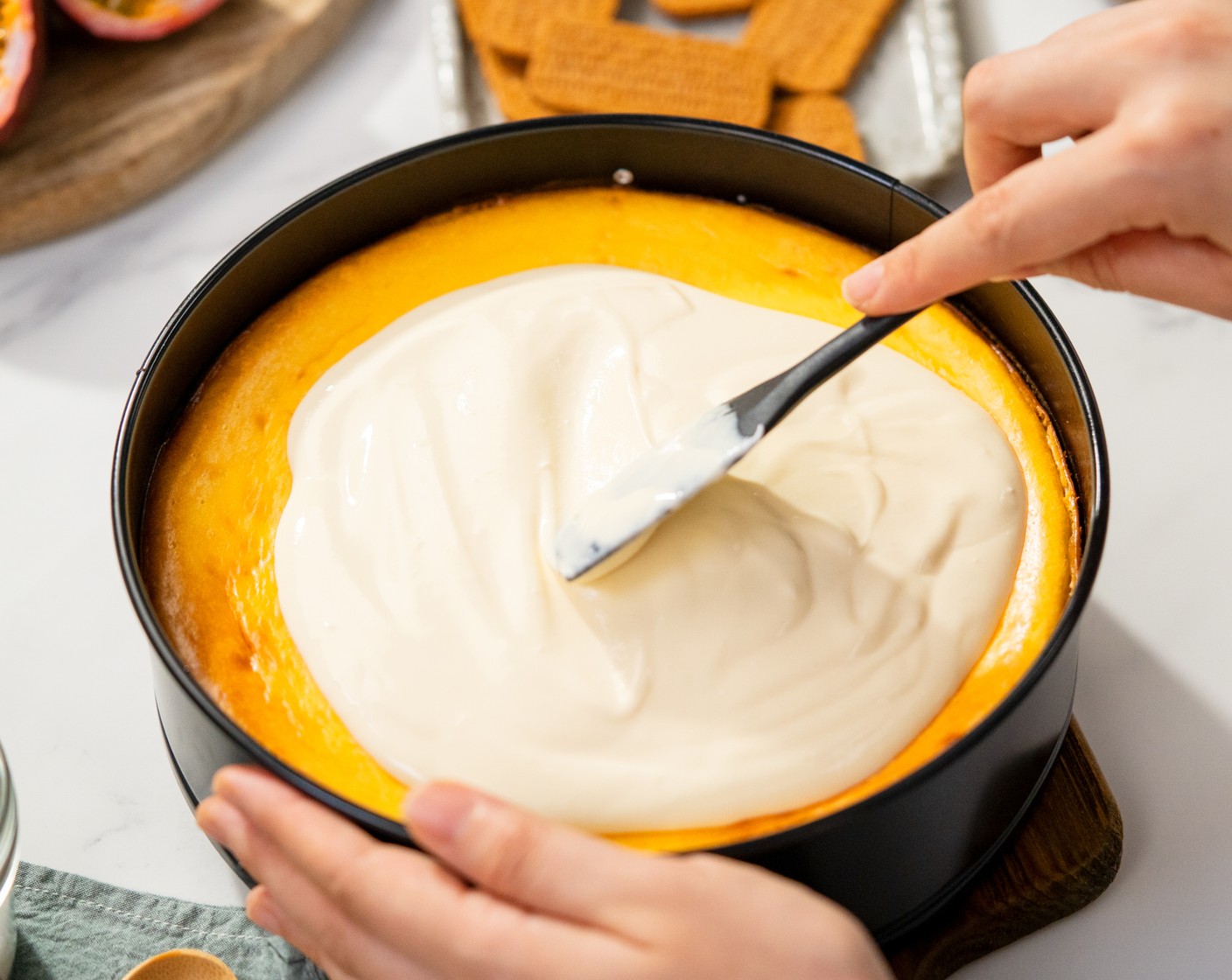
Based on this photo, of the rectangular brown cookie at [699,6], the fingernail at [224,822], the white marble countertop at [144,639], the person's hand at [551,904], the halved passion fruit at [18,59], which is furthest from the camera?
the rectangular brown cookie at [699,6]

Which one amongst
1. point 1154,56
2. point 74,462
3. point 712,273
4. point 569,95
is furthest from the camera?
point 569,95

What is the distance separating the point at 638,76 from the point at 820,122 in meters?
0.22

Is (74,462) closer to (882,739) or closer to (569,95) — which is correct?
(569,95)

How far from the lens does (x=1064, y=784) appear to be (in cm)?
105

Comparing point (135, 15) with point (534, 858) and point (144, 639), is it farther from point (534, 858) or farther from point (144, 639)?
point (534, 858)

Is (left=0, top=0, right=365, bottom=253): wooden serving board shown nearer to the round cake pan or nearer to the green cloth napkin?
the round cake pan

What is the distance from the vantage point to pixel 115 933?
1.04 metres

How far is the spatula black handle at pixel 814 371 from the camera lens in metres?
0.91

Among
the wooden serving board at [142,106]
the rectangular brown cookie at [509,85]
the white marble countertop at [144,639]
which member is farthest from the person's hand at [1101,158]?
the wooden serving board at [142,106]

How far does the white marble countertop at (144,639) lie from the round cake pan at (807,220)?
13 cm

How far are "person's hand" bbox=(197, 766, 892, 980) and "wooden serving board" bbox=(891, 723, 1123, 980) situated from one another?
24cm

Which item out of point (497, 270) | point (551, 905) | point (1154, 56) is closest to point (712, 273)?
point (497, 270)

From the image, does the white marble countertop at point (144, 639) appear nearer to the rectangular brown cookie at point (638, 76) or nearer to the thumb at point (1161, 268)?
the rectangular brown cookie at point (638, 76)

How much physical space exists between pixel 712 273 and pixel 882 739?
0.48 metres
